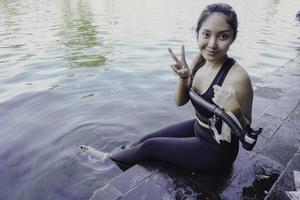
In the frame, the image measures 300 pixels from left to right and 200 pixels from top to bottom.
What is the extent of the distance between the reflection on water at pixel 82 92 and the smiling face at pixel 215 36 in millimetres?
452

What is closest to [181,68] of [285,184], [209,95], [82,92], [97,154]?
[209,95]

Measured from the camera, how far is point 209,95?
107 inches

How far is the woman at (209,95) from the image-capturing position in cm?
251

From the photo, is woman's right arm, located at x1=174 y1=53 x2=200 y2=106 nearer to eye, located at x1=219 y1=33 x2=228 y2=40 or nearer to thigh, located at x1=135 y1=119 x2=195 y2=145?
thigh, located at x1=135 y1=119 x2=195 y2=145

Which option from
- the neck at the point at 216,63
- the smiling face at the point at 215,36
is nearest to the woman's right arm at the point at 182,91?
the neck at the point at 216,63

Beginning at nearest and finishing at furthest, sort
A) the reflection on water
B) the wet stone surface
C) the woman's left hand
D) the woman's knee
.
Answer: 1. the woman's left hand
2. the wet stone surface
3. the woman's knee
4. the reflection on water

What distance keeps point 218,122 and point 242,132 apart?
0.24 meters

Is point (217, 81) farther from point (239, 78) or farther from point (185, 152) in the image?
point (185, 152)

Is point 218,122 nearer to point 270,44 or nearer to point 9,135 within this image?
point 9,135

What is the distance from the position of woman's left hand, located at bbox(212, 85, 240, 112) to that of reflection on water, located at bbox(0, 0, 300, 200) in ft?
3.20

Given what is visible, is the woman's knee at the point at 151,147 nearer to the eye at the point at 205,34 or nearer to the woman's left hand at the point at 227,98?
the woman's left hand at the point at 227,98

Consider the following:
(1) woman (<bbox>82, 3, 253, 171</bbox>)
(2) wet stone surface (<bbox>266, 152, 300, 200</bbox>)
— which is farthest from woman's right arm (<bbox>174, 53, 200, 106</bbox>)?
(2) wet stone surface (<bbox>266, 152, 300, 200</bbox>)

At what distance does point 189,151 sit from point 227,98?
84cm

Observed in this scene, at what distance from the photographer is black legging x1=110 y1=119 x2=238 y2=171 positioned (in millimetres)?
2896
